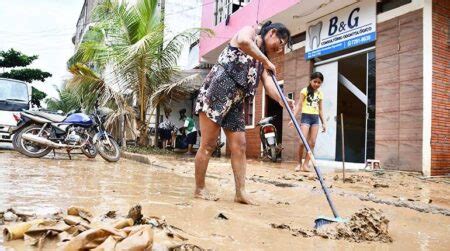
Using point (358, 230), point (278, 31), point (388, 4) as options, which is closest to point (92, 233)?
point (358, 230)

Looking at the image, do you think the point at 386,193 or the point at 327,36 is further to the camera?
the point at 327,36

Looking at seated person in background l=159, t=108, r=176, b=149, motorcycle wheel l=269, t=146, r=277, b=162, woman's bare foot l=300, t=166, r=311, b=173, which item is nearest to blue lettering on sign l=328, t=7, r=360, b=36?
motorcycle wheel l=269, t=146, r=277, b=162

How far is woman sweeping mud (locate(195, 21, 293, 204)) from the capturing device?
121 inches

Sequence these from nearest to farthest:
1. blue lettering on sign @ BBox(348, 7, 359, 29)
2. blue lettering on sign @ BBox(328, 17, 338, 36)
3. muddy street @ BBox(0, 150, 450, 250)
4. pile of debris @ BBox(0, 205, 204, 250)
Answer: pile of debris @ BBox(0, 205, 204, 250), muddy street @ BBox(0, 150, 450, 250), blue lettering on sign @ BBox(348, 7, 359, 29), blue lettering on sign @ BBox(328, 17, 338, 36)

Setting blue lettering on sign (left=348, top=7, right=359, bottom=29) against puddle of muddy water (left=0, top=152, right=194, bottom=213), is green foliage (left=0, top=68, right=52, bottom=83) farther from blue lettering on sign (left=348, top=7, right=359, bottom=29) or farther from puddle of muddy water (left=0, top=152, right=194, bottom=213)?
puddle of muddy water (left=0, top=152, right=194, bottom=213)

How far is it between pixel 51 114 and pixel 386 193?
6.16 meters

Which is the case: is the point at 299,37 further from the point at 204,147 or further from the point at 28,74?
the point at 28,74


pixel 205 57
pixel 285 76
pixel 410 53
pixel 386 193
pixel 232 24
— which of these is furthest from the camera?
pixel 205 57

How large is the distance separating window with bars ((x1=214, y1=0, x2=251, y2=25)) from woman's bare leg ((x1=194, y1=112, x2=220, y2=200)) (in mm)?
9112

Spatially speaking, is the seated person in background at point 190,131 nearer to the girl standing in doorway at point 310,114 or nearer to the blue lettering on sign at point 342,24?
the blue lettering on sign at point 342,24

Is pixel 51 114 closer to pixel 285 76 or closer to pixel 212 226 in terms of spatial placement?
pixel 285 76

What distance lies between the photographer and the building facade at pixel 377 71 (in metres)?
6.24

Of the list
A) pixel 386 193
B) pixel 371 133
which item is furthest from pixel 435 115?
pixel 386 193

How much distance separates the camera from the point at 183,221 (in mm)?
2125
